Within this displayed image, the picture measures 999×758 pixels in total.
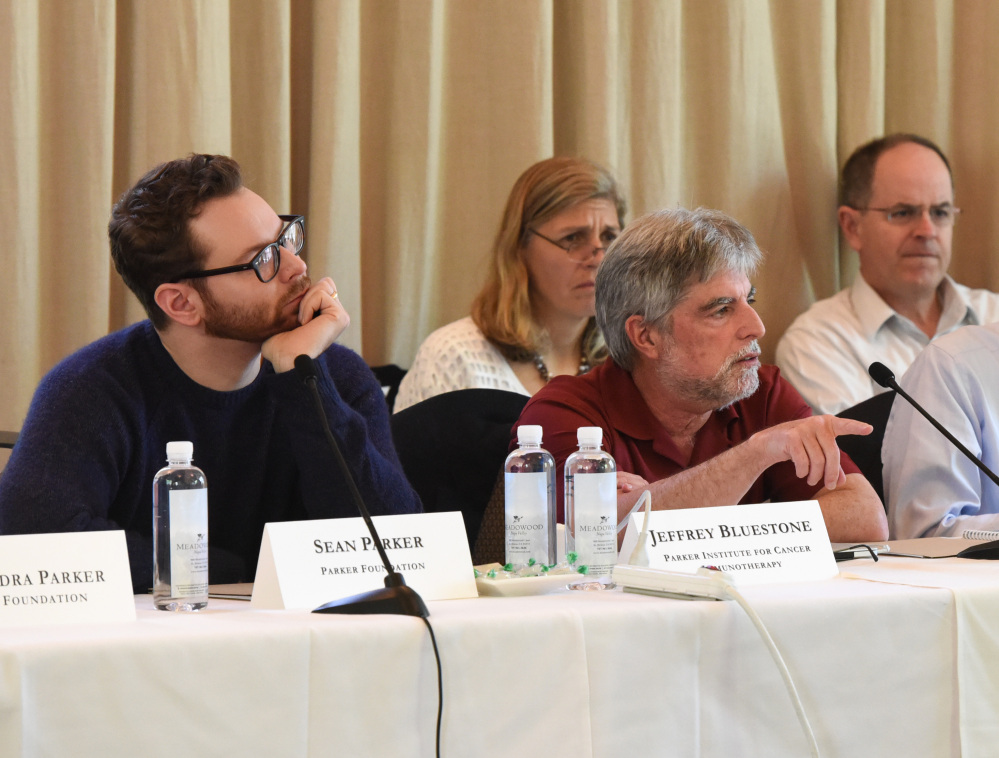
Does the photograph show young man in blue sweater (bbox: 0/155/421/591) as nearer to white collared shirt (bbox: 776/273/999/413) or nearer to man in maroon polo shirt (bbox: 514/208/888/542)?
man in maroon polo shirt (bbox: 514/208/888/542)

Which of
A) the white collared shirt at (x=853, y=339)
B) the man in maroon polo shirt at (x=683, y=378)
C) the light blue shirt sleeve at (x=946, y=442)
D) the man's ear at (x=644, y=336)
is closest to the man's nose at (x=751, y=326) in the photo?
the man in maroon polo shirt at (x=683, y=378)

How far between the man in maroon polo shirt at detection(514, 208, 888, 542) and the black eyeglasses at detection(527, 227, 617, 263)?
38.0 inches

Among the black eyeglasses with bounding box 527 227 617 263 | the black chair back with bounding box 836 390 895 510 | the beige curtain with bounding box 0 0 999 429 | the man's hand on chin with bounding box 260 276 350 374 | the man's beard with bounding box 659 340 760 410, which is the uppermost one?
the beige curtain with bounding box 0 0 999 429

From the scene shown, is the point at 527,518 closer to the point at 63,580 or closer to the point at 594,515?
the point at 594,515

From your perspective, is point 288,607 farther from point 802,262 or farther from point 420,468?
point 802,262

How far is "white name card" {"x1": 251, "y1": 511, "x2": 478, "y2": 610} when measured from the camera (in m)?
1.16

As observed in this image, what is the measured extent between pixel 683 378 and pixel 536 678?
98cm

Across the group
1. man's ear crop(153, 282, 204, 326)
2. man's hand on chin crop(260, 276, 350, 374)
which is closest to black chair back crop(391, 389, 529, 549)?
man's hand on chin crop(260, 276, 350, 374)

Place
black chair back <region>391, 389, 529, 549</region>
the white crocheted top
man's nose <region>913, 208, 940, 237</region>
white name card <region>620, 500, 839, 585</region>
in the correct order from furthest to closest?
man's nose <region>913, 208, 940, 237</region>
the white crocheted top
black chair back <region>391, 389, 529, 549</region>
white name card <region>620, 500, 839, 585</region>

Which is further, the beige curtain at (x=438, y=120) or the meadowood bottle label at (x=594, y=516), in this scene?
the beige curtain at (x=438, y=120)

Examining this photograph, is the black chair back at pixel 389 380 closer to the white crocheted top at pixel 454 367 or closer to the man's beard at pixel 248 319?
the white crocheted top at pixel 454 367

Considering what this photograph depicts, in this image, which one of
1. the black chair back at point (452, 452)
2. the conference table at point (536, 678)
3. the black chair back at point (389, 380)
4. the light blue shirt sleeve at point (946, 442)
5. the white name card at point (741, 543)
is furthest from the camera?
the black chair back at point (389, 380)

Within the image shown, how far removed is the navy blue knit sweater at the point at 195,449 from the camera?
Answer: 155 cm

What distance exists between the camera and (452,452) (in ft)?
7.29
